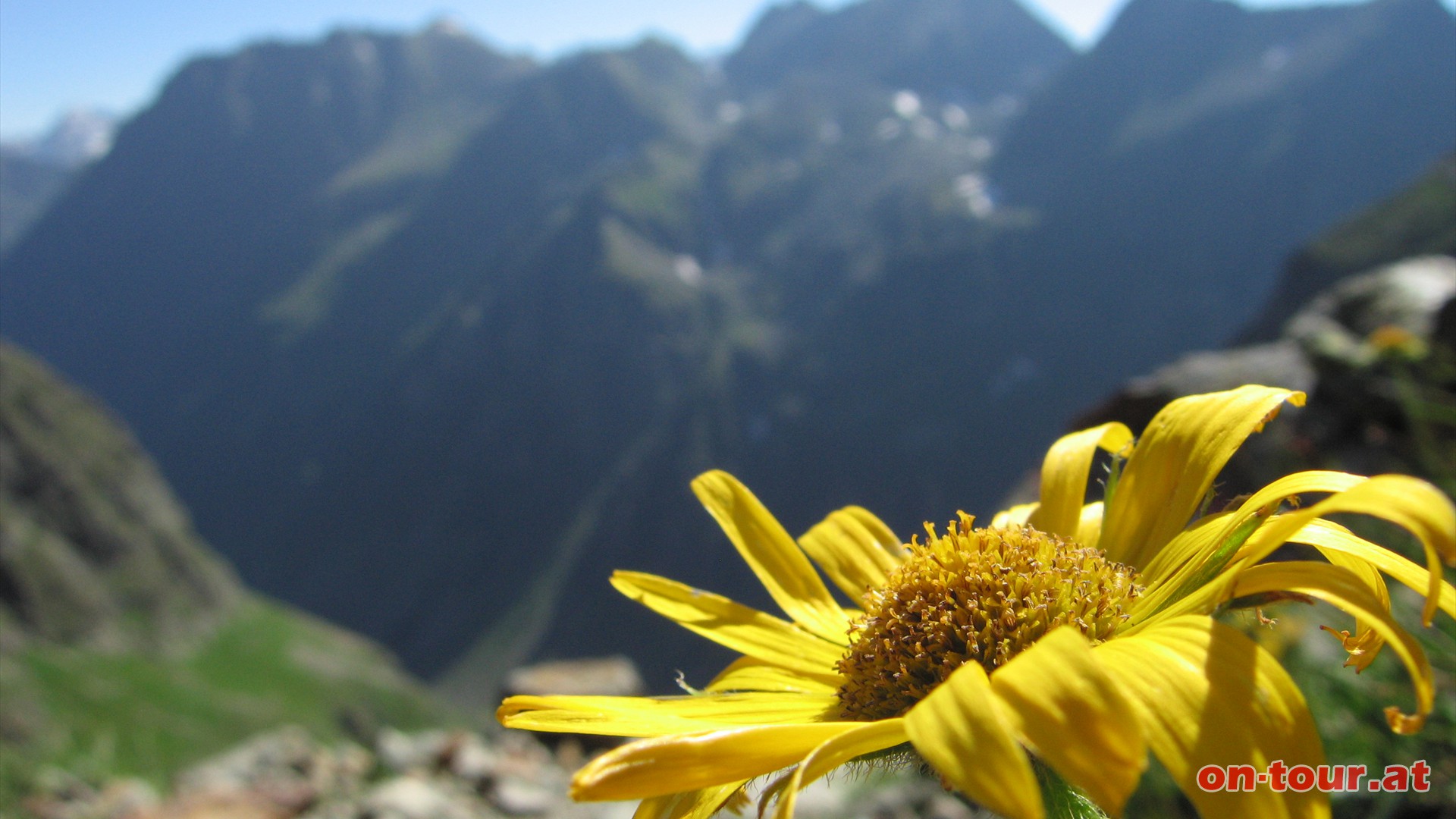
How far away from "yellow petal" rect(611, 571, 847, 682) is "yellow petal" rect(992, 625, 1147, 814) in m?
1.14

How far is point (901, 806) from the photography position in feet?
20.7

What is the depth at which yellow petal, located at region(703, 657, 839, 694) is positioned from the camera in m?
2.33

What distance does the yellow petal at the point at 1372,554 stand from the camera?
1.57 meters

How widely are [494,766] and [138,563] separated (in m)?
159

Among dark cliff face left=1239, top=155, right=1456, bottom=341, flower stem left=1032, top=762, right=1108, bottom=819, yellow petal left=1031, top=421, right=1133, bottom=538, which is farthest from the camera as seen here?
dark cliff face left=1239, top=155, right=1456, bottom=341

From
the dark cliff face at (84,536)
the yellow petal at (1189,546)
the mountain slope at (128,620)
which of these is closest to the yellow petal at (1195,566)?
the yellow petal at (1189,546)

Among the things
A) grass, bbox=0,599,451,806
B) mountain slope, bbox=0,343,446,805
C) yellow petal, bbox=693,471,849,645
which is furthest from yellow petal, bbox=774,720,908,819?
mountain slope, bbox=0,343,446,805

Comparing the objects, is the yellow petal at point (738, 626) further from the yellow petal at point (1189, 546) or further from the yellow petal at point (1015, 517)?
the yellow petal at point (1189, 546)

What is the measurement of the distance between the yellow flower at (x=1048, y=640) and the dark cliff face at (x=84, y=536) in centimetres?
13680

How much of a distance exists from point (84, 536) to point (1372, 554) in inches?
6375

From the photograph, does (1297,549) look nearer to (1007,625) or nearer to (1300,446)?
(1300,446)

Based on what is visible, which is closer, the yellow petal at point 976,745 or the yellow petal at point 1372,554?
the yellow petal at point 976,745

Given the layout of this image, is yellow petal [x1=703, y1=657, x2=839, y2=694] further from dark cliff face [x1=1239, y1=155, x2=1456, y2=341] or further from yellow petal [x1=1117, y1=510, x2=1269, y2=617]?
dark cliff face [x1=1239, y1=155, x2=1456, y2=341]

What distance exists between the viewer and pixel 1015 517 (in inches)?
111
